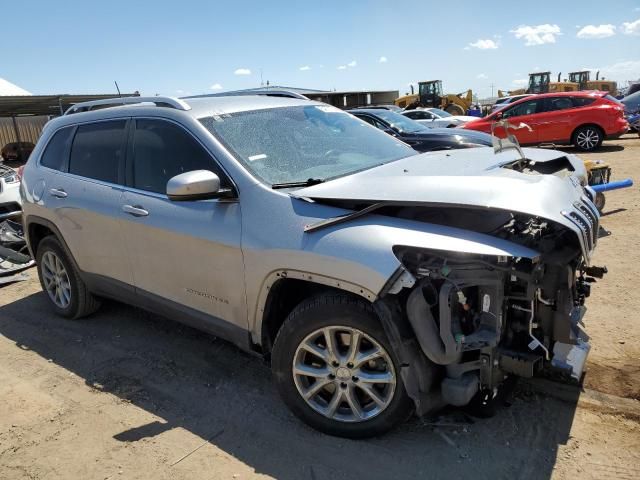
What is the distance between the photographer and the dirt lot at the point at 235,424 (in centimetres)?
267

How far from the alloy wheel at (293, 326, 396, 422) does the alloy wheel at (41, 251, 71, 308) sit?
286 centimetres

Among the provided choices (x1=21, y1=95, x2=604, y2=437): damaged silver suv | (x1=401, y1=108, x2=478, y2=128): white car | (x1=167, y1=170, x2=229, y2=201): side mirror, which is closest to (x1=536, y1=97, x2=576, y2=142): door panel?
(x1=401, y1=108, x2=478, y2=128): white car

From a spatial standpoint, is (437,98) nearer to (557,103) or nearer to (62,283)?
(557,103)

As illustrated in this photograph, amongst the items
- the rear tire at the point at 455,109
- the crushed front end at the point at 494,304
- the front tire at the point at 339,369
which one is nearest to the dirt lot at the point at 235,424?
the front tire at the point at 339,369

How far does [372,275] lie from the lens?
2.49 m

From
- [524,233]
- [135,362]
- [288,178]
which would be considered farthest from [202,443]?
[524,233]

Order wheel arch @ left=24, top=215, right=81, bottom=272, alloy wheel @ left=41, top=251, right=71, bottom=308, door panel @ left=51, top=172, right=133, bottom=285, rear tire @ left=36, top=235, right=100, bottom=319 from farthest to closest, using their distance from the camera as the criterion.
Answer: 1. alloy wheel @ left=41, top=251, right=71, bottom=308
2. rear tire @ left=36, top=235, right=100, bottom=319
3. wheel arch @ left=24, top=215, right=81, bottom=272
4. door panel @ left=51, top=172, right=133, bottom=285

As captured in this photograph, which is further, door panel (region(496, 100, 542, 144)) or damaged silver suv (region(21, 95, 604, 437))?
door panel (region(496, 100, 542, 144))

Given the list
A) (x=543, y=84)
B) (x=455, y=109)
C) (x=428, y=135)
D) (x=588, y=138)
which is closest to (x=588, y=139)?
(x=588, y=138)

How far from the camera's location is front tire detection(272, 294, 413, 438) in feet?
8.66

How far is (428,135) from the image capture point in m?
9.73

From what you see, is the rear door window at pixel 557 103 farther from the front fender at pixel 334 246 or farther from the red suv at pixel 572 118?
the front fender at pixel 334 246

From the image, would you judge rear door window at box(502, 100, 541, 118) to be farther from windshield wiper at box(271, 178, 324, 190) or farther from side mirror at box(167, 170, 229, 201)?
side mirror at box(167, 170, 229, 201)

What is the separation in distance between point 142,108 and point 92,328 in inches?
81.7
